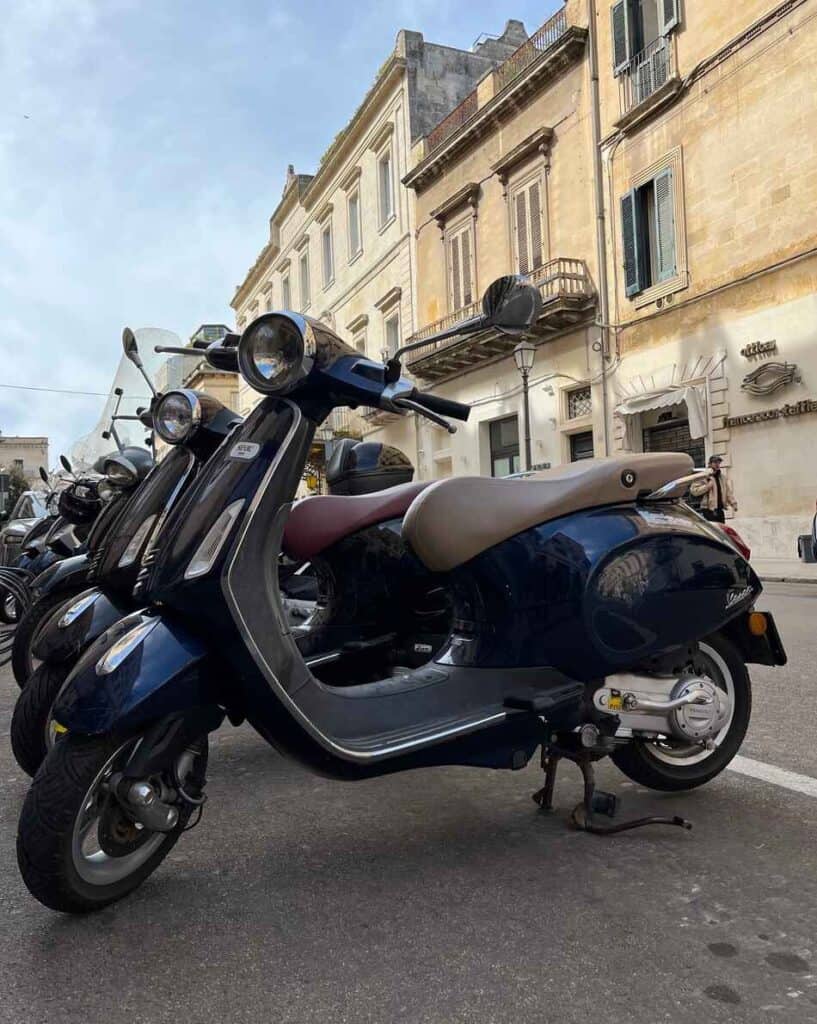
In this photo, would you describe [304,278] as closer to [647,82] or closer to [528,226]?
[528,226]

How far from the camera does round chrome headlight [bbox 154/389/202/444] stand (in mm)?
3096

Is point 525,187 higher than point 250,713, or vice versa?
point 525,187

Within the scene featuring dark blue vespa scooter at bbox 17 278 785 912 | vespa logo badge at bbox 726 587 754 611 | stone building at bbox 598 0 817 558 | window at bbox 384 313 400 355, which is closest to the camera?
dark blue vespa scooter at bbox 17 278 785 912

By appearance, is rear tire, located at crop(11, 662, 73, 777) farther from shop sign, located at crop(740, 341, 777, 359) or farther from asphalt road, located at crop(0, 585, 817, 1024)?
shop sign, located at crop(740, 341, 777, 359)

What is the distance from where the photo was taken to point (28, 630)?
5035 mm

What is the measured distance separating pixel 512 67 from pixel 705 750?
72.4 ft

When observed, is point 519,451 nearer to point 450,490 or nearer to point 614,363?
point 614,363

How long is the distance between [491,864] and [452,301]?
22491 millimetres

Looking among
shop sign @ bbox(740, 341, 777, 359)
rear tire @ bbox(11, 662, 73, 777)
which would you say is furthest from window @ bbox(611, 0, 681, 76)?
rear tire @ bbox(11, 662, 73, 777)

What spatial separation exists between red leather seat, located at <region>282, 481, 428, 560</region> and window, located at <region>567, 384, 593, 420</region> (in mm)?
15899

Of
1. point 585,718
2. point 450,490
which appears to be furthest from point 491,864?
point 450,490

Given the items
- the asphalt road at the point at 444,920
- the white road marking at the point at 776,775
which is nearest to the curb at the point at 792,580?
A: the white road marking at the point at 776,775

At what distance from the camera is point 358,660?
3664 mm

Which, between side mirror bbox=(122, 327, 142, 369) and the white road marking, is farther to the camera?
side mirror bbox=(122, 327, 142, 369)
